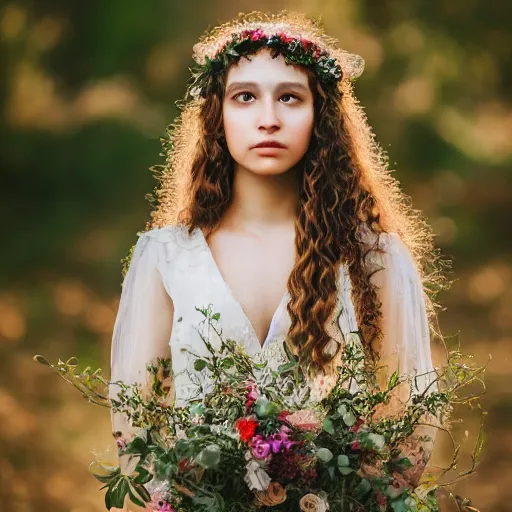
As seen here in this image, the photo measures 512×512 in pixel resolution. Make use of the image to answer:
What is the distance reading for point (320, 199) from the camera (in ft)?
7.64

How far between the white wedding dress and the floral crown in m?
0.34

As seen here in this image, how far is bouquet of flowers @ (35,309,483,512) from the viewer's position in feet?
5.92

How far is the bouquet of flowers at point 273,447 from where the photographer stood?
1806mm

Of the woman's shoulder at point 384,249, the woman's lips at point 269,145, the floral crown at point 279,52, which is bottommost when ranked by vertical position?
the woman's shoulder at point 384,249

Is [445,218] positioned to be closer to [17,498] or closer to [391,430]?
[17,498]

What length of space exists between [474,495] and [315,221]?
1.89 m

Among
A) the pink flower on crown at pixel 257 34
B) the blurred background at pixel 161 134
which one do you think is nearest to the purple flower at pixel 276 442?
the pink flower on crown at pixel 257 34

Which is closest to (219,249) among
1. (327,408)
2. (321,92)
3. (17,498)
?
(321,92)

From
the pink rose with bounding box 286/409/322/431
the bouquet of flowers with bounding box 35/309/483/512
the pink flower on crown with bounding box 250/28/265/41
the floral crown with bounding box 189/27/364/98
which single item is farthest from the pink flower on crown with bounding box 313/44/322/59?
the pink rose with bounding box 286/409/322/431

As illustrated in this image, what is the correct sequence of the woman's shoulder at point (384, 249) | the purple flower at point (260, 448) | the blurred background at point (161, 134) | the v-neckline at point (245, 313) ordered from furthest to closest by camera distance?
1. the blurred background at point (161, 134)
2. the woman's shoulder at point (384, 249)
3. the v-neckline at point (245, 313)
4. the purple flower at point (260, 448)

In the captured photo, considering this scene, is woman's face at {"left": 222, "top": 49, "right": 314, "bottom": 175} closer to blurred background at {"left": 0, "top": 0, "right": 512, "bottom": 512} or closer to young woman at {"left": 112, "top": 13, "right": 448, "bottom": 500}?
young woman at {"left": 112, "top": 13, "right": 448, "bottom": 500}

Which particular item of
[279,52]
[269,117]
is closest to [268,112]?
[269,117]

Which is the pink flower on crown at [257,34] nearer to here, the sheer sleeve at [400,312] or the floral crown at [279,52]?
the floral crown at [279,52]

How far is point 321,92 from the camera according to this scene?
2.33 m
